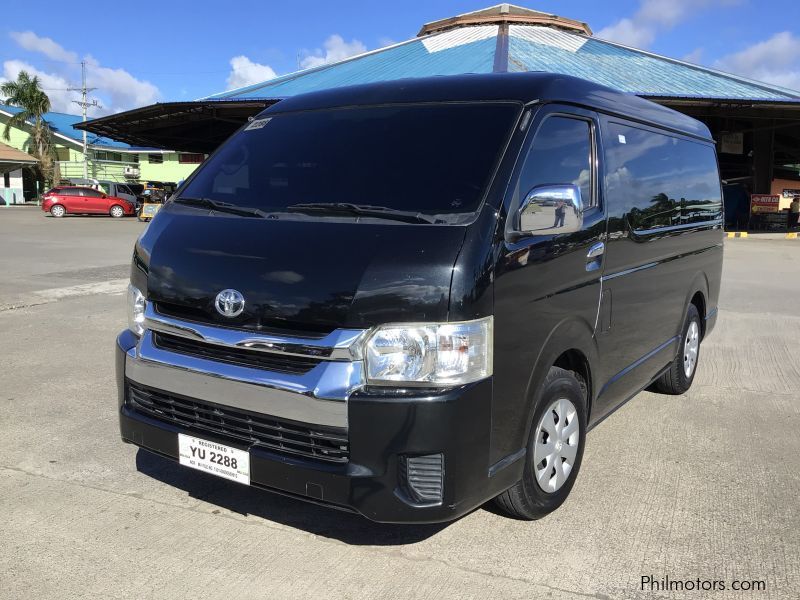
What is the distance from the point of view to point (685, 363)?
5.75 m

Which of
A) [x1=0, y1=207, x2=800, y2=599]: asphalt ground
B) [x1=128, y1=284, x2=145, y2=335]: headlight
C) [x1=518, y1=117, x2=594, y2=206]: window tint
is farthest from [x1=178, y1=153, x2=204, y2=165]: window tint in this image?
[x1=518, y1=117, x2=594, y2=206]: window tint

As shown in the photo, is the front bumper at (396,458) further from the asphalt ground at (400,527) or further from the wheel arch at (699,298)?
the wheel arch at (699,298)

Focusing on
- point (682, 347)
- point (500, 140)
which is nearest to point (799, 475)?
point (682, 347)

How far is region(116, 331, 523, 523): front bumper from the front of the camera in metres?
2.65

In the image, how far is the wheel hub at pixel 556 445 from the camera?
3.33m

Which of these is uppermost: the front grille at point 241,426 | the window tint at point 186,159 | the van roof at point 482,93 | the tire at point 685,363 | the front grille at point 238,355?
the window tint at point 186,159

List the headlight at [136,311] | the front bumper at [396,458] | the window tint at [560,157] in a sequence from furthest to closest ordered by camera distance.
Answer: the headlight at [136,311], the window tint at [560,157], the front bumper at [396,458]

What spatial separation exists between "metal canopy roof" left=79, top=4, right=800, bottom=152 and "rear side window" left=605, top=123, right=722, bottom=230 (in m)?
18.7

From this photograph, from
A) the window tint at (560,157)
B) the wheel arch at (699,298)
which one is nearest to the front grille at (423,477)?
the window tint at (560,157)

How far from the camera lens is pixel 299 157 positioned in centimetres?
367

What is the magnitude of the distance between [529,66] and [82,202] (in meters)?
25.2

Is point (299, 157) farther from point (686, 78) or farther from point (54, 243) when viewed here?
point (686, 78)

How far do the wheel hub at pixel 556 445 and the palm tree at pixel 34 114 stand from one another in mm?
61614

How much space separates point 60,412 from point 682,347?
487 centimetres
